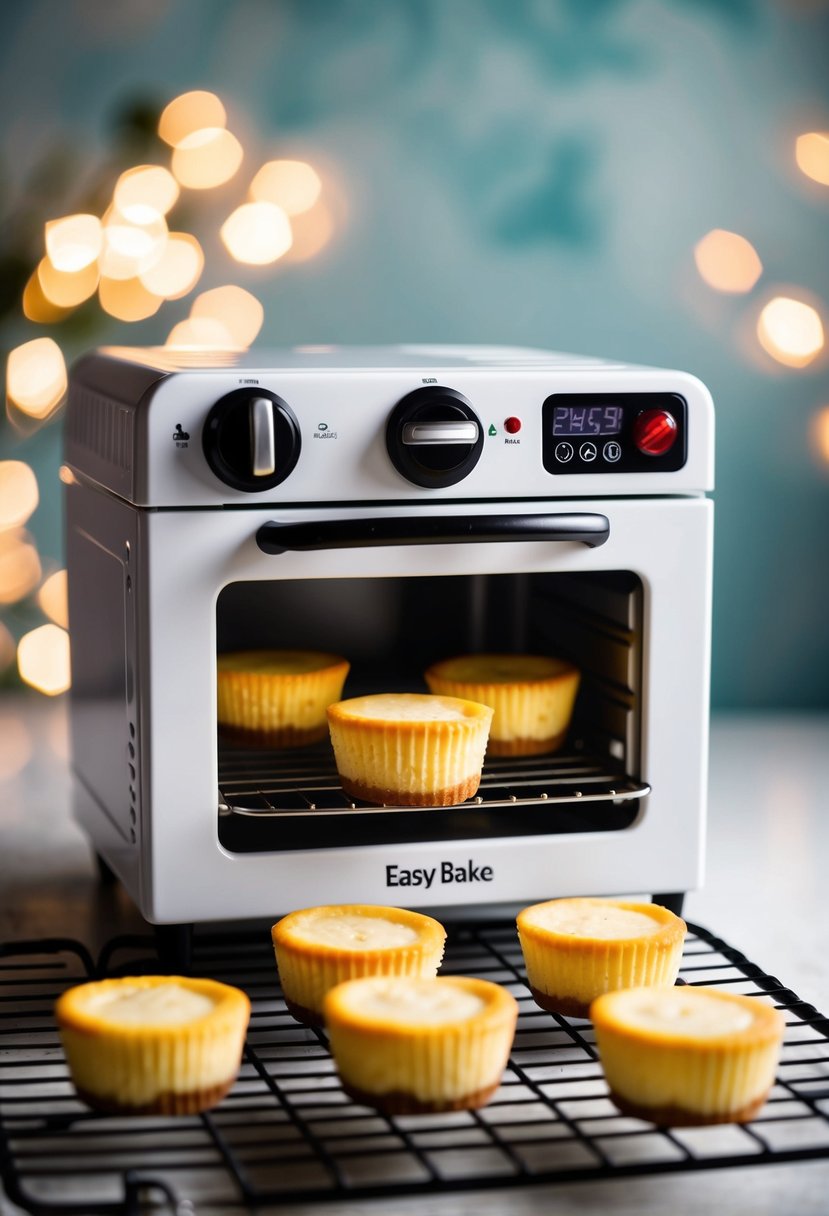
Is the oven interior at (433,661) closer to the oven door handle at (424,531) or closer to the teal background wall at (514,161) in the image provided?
the oven door handle at (424,531)

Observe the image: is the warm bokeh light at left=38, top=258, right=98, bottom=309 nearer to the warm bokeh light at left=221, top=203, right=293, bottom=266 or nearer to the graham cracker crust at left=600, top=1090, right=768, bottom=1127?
the warm bokeh light at left=221, top=203, right=293, bottom=266

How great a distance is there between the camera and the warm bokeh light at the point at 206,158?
2275mm

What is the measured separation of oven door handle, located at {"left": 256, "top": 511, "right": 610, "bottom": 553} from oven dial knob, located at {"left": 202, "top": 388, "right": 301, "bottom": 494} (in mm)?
42

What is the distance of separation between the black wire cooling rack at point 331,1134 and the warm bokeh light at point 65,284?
132cm

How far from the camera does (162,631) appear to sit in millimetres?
1176

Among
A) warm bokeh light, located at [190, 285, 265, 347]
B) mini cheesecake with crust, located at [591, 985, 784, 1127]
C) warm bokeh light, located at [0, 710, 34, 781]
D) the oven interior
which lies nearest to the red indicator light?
the oven interior

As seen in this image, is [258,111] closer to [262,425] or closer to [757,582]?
[757,582]

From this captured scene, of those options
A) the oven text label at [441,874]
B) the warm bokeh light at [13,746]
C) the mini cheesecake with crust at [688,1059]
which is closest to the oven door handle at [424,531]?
the oven text label at [441,874]

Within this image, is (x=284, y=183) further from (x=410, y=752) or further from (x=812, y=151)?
(x=410, y=752)

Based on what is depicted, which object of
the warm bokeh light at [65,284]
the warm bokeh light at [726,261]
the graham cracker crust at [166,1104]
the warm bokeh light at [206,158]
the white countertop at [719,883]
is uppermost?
the warm bokeh light at [206,158]

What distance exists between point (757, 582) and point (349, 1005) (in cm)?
157

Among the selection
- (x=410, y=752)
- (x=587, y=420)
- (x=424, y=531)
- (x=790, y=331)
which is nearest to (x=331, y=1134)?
(x=410, y=752)

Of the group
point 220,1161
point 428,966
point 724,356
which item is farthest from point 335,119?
point 220,1161

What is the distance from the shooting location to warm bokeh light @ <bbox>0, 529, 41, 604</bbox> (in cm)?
233
